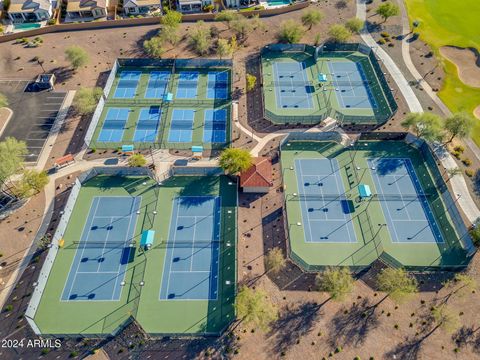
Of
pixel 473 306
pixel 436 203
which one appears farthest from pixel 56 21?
pixel 473 306

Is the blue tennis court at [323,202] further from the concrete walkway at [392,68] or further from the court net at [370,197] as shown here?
the concrete walkway at [392,68]

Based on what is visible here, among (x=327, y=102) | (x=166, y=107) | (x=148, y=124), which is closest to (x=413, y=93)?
(x=327, y=102)

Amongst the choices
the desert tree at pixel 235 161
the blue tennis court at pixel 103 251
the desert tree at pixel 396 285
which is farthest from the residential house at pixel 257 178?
the desert tree at pixel 396 285

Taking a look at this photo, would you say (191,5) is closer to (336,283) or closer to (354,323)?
(336,283)

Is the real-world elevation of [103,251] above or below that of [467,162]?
below

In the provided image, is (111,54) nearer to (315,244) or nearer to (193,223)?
(193,223)
